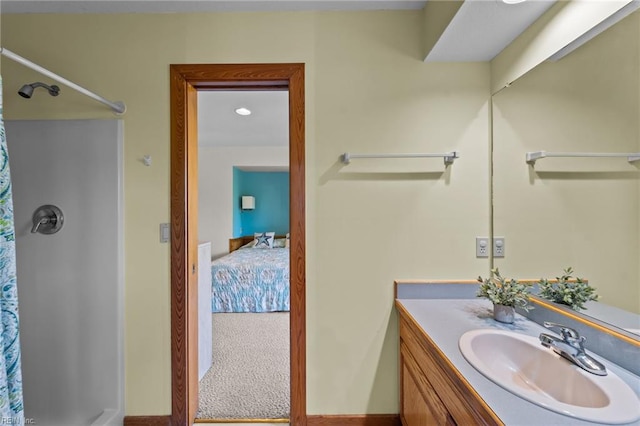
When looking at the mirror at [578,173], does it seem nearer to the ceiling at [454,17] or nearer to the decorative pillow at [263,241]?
the ceiling at [454,17]

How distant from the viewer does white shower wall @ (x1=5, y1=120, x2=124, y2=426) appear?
1.48 m

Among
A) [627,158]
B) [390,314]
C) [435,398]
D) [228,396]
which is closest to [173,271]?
[228,396]

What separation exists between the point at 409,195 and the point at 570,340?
89cm

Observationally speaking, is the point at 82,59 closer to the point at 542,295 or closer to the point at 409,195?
the point at 409,195

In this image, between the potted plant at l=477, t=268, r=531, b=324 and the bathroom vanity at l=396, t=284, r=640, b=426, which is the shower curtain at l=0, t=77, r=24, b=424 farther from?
the potted plant at l=477, t=268, r=531, b=324

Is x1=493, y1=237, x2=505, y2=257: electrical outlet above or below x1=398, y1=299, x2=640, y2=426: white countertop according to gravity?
above

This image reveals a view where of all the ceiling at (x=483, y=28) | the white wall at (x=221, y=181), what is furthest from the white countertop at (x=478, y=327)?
the white wall at (x=221, y=181)

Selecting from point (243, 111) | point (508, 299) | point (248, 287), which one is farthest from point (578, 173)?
point (248, 287)

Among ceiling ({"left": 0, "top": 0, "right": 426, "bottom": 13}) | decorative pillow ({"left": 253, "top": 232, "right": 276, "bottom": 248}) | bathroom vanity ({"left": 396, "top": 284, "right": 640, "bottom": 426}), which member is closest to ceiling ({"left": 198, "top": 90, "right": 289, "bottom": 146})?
ceiling ({"left": 0, "top": 0, "right": 426, "bottom": 13})

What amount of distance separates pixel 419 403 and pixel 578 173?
1165 millimetres

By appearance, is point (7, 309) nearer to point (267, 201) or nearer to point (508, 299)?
point (508, 299)

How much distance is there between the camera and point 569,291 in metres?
1.06

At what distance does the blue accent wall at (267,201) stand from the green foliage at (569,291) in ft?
16.5

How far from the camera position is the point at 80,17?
148cm
